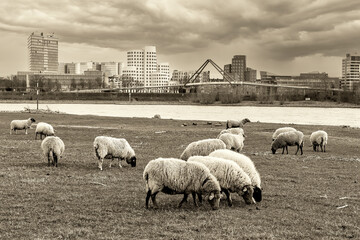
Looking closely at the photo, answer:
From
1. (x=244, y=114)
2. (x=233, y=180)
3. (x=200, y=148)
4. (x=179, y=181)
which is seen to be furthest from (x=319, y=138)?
(x=244, y=114)

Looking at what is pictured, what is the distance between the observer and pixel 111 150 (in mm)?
14219

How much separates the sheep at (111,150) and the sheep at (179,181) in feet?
16.8

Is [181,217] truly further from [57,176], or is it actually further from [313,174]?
[313,174]

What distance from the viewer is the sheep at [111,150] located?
14023 millimetres

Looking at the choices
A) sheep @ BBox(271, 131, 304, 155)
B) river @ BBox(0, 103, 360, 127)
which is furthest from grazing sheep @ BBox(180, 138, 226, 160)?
river @ BBox(0, 103, 360, 127)

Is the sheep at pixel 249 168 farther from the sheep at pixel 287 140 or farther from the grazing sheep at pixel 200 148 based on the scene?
the sheep at pixel 287 140

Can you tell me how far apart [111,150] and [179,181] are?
5.65 metres


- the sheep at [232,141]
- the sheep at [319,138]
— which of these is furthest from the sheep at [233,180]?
the sheep at [319,138]

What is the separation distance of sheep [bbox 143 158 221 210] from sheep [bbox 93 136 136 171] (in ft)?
16.8

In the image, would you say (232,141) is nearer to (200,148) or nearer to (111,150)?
(200,148)

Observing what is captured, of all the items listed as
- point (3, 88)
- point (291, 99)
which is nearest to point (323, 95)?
point (291, 99)

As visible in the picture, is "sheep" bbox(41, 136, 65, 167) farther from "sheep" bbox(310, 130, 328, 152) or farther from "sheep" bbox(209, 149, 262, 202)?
"sheep" bbox(310, 130, 328, 152)

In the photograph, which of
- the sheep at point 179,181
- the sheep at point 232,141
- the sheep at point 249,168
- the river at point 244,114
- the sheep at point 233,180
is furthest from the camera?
the river at point 244,114

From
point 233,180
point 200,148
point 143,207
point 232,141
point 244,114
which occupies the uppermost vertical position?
point 200,148
